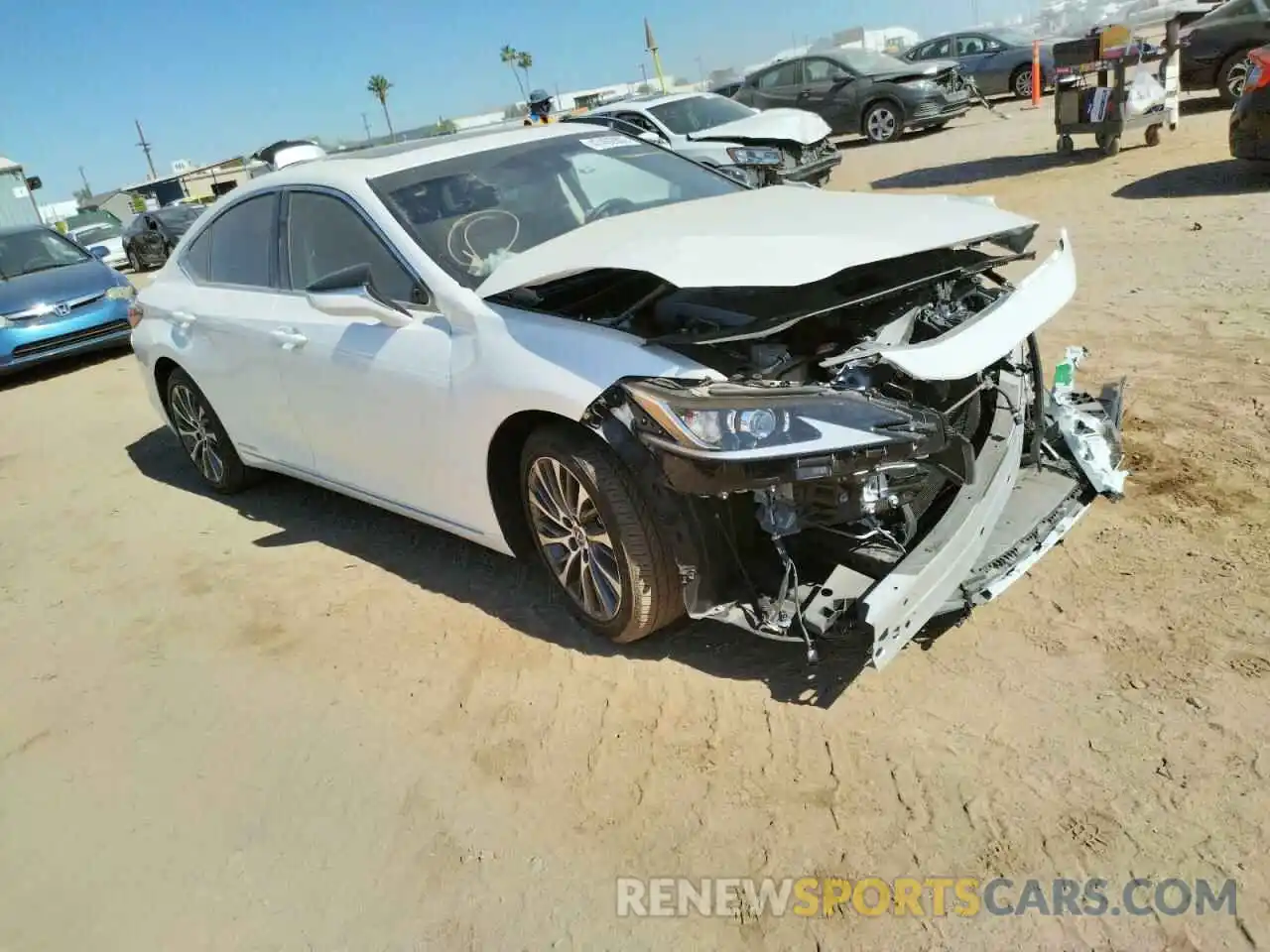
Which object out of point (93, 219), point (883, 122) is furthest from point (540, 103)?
point (93, 219)

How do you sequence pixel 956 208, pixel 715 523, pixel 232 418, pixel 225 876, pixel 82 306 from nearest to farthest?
pixel 225 876 → pixel 715 523 → pixel 956 208 → pixel 232 418 → pixel 82 306

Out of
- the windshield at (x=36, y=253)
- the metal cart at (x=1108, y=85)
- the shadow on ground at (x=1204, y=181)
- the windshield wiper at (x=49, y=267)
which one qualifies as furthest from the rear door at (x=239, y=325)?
the metal cart at (x=1108, y=85)

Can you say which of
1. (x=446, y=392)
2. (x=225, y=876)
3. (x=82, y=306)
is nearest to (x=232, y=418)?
(x=446, y=392)

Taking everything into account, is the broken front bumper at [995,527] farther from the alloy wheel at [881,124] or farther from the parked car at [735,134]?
the alloy wheel at [881,124]

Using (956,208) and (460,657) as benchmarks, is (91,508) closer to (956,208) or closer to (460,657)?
(460,657)

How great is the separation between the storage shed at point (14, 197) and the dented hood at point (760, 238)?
28.6 m

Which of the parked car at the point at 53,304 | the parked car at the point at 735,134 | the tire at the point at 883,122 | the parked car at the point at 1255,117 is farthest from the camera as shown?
the tire at the point at 883,122

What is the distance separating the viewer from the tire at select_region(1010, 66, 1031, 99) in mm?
19734

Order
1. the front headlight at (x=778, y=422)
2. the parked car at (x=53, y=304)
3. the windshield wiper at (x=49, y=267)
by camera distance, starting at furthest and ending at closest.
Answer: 1. the windshield wiper at (x=49, y=267)
2. the parked car at (x=53, y=304)
3. the front headlight at (x=778, y=422)

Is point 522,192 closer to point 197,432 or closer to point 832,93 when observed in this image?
point 197,432

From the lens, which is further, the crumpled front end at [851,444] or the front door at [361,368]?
the front door at [361,368]

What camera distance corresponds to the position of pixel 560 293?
3.39 metres

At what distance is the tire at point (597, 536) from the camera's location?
3.13 metres

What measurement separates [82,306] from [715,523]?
Answer: 969 centimetres
